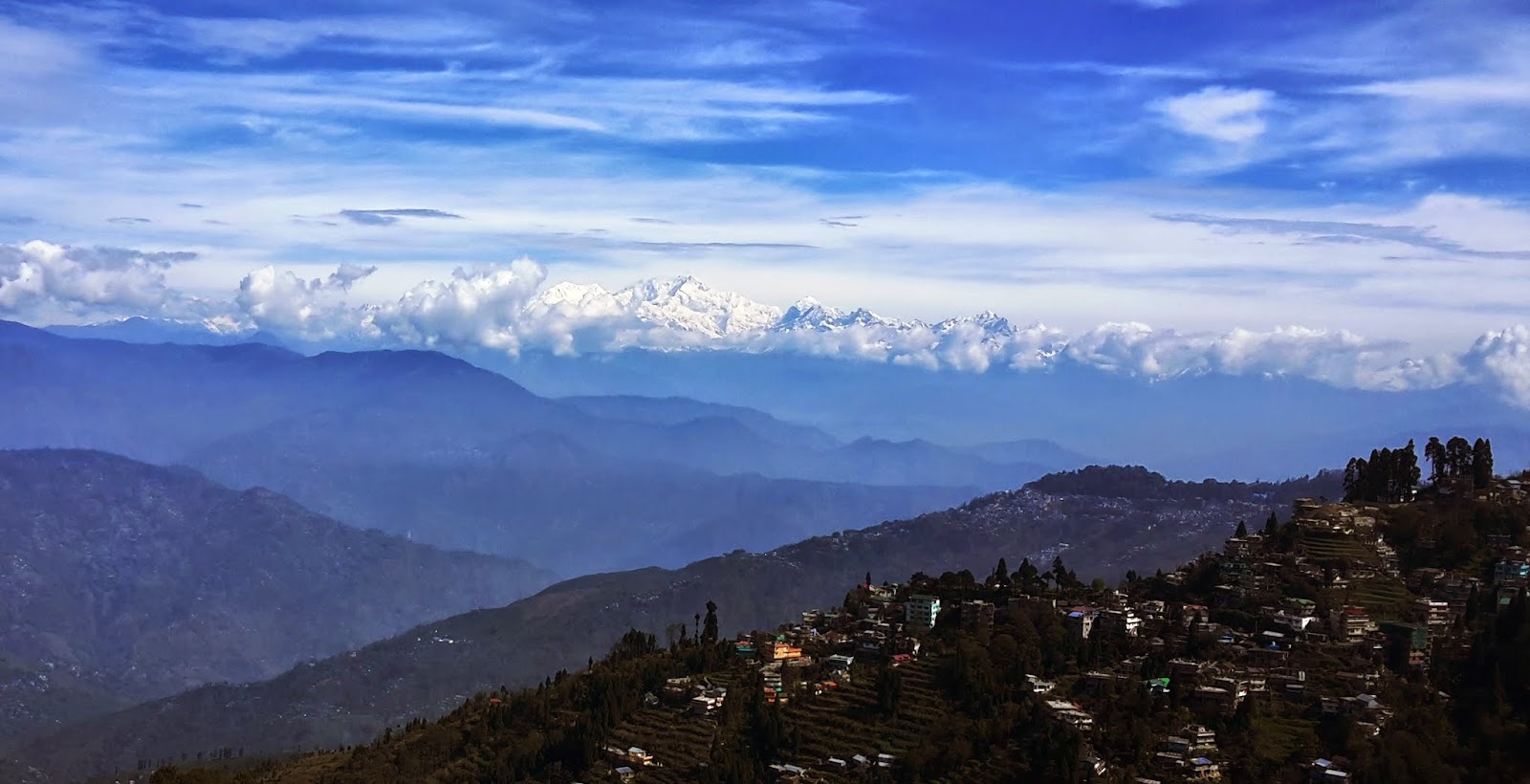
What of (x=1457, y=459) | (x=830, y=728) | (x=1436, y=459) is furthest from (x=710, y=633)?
(x=1457, y=459)

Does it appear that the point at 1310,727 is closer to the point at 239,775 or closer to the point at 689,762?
the point at 689,762

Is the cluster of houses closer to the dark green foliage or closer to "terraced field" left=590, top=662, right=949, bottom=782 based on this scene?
"terraced field" left=590, top=662, right=949, bottom=782

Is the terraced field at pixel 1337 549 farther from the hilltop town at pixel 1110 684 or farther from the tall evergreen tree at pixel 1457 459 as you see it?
the tall evergreen tree at pixel 1457 459

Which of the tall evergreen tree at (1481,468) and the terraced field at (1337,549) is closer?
the terraced field at (1337,549)

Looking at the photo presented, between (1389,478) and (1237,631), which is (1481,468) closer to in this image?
(1389,478)

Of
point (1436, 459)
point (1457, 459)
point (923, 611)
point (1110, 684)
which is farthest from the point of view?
point (1436, 459)

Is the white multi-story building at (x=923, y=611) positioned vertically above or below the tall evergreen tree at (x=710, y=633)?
above

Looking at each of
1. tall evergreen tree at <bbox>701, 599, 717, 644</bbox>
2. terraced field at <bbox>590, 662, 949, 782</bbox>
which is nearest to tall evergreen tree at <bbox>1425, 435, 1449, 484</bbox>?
terraced field at <bbox>590, 662, 949, 782</bbox>

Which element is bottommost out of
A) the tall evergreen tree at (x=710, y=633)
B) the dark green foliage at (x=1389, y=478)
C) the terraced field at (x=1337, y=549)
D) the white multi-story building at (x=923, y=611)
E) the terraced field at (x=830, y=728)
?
the terraced field at (x=830, y=728)

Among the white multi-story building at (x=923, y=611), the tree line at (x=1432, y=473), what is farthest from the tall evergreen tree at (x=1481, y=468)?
the white multi-story building at (x=923, y=611)
